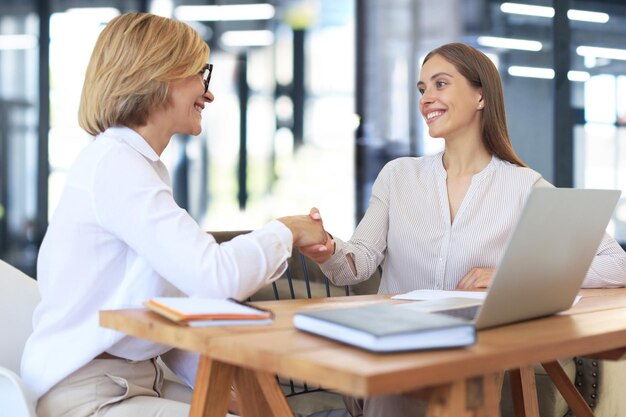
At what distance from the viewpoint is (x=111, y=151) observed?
167cm

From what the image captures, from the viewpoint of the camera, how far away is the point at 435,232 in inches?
96.9

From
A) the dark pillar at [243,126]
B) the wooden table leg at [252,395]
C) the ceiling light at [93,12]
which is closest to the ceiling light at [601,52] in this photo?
the dark pillar at [243,126]

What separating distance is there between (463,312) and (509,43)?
16.5 ft

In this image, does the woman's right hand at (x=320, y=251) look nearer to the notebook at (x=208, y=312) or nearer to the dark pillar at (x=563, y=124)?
the notebook at (x=208, y=312)

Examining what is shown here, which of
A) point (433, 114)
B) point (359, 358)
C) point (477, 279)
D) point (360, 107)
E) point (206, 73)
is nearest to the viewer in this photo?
point (359, 358)

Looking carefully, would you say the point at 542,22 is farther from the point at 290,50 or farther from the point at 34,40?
the point at 34,40

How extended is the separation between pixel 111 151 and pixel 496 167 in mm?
1274

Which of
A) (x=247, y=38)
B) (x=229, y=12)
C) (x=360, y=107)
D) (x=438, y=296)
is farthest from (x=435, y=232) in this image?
(x=229, y=12)

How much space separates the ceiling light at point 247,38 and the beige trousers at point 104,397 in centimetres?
523

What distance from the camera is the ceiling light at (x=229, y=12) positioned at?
22.2ft

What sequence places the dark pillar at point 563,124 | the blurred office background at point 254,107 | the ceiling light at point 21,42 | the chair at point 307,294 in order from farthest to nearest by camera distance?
the ceiling light at point 21,42, the blurred office background at point 254,107, the dark pillar at point 563,124, the chair at point 307,294

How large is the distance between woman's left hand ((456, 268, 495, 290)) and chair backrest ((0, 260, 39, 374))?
1.05 m

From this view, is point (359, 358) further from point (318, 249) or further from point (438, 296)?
point (318, 249)

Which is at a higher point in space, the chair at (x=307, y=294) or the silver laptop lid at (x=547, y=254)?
the silver laptop lid at (x=547, y=254)
